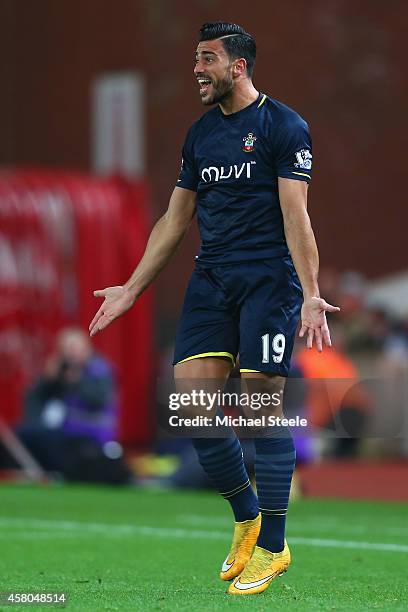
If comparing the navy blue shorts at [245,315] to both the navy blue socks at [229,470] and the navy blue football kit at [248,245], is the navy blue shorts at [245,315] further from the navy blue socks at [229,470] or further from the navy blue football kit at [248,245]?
the navy blue socks at [229,470]

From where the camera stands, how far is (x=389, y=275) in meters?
19.0

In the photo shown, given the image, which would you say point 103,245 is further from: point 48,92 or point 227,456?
point 227,456

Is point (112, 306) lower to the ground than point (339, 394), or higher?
higher

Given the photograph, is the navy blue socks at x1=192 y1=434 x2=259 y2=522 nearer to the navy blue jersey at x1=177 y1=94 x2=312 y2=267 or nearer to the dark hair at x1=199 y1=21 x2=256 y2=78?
the navy blue jersey at x1=177 y1=94 x2=312 y2=267

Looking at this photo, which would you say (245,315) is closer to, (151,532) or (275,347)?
(275,347)

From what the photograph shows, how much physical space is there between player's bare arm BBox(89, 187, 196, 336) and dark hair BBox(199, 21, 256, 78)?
2.15 ft

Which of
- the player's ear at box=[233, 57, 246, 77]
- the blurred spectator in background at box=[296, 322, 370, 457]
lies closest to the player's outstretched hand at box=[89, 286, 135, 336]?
the player's ear at box=[233, 57, 246, 77]

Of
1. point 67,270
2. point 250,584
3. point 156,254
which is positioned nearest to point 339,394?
point 67,270

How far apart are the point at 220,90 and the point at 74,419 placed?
28.3 feet

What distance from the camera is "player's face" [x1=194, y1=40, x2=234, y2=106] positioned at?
6.85 meters

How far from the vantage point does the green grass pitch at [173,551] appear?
653 centimetres

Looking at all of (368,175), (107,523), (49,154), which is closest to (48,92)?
(49,154)

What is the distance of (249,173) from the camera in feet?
22.4

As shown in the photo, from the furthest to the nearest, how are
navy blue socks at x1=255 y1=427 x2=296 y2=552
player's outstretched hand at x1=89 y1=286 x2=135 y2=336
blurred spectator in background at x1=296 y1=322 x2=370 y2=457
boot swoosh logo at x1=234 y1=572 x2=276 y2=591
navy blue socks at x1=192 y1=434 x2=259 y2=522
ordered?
1. blurred spectator in background at x1=296 y1=322 x2=370 y2=457
2. player's outstretched hand at x1=89 y1=286 x2=135 y2=336
3. navy blue socks at x1=192 y1=434 x2=259 y2=522
4. navy blue socks at x1=255 y1=427 x2=296 y2=552
5. boot swoosh logo at x1=234 y1=572 x2=276 y2=591
